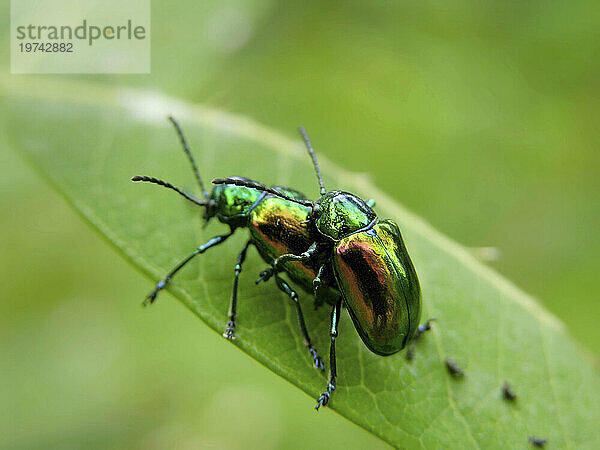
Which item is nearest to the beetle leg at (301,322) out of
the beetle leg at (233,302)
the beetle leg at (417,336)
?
the beetle leg at (233,302)

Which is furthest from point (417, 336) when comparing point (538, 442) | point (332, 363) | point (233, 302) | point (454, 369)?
point (233, 302)

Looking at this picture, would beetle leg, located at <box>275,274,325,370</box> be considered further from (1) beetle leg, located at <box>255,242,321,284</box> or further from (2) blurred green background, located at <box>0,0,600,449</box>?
(2) blurred green background, located at <box>0,0,600,449</box>

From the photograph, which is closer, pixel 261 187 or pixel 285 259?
pixel 285 259

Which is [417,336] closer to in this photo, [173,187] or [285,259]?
[285,259]

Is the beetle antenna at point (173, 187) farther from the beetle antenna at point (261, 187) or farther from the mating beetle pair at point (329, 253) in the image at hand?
the beetle antenna at point (261, 187)

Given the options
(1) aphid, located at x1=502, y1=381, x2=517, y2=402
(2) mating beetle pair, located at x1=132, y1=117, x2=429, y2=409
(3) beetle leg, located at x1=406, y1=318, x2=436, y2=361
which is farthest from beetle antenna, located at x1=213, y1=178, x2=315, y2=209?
(1) aphid, located at x1=502, y1=381, x2=517, y2=402

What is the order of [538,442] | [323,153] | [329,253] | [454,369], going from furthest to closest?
[323,153]
[329,253]
[454,369]
[538,442]
